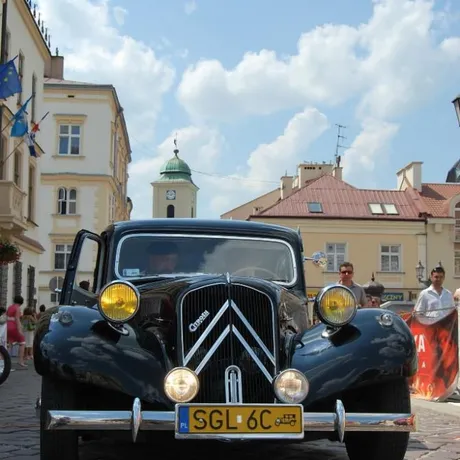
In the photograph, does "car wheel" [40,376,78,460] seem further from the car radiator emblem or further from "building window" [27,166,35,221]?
"building window" [27,166,35,221]

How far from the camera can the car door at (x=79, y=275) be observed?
23.2 ft

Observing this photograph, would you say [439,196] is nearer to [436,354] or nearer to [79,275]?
[436,354]

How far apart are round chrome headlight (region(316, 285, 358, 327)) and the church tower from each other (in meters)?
109

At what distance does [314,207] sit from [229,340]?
4215 centimetres

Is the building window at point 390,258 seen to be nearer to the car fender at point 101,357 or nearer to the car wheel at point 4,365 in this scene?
the car wheel at point 4,365

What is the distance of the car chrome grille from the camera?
4910 mm

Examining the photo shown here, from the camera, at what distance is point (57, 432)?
501 centimetres

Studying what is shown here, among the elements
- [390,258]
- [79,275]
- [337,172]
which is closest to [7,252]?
[79,275]

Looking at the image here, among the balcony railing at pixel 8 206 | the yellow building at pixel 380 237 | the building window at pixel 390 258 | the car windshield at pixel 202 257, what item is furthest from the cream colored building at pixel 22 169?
the building window at pixel 390 258

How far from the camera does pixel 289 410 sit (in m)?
4.62

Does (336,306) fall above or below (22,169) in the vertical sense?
below

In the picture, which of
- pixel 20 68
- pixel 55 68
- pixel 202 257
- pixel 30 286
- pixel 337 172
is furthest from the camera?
pixel 337 172

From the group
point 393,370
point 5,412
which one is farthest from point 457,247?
point 393,370

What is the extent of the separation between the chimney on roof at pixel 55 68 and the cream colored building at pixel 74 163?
271cm
